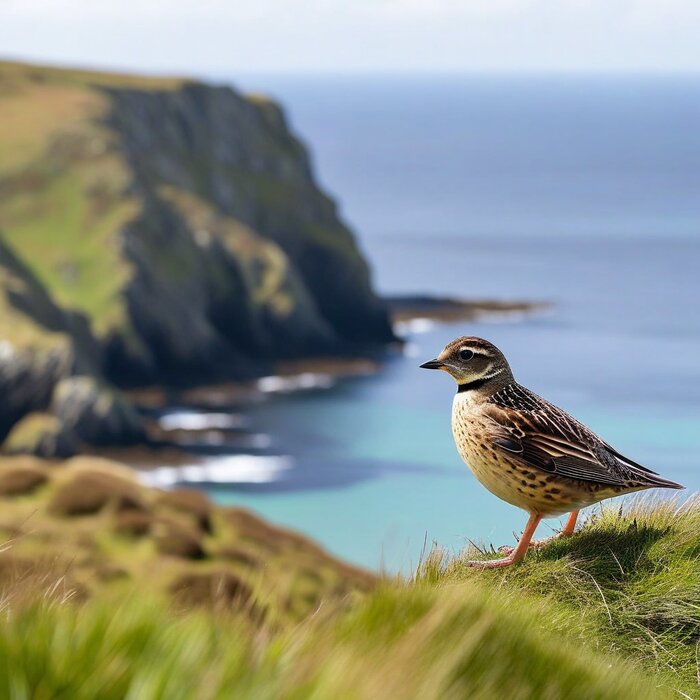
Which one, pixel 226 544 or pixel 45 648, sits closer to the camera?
pixel 45 648

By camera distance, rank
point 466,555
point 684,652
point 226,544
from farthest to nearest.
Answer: point 226,544 < point 466,555 < point 684,652

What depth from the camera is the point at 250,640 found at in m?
7.40

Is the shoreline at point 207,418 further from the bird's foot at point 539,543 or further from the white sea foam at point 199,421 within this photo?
the bird's foot at point 539,543

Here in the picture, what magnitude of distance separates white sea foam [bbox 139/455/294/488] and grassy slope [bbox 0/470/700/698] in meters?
127

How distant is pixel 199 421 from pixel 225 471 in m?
18.8

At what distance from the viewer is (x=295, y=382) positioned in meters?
192

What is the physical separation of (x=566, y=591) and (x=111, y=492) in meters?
54.6

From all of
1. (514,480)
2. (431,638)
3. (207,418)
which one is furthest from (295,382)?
(431,638)

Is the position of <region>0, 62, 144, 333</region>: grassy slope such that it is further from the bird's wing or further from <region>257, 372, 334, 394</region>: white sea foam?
the bird's wing

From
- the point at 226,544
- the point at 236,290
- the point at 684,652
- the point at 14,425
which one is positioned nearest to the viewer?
the point at 684,652

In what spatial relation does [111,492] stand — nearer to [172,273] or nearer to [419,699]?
[419,699]

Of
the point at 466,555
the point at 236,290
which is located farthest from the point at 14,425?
the point at 466,555

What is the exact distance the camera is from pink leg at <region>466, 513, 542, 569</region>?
10195mm

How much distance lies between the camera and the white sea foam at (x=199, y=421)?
6486 inches
